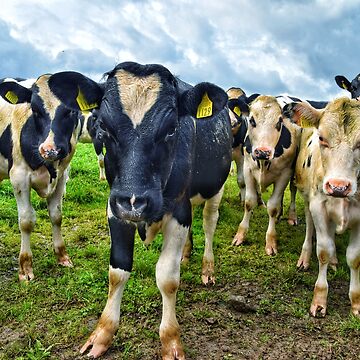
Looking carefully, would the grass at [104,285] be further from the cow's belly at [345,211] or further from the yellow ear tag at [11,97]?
the yellow ear tag at [11,97]

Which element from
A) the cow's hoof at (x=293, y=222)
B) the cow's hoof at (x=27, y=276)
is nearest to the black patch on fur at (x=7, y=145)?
the cow's hoof at (x=27, y=276)

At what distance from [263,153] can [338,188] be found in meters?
2.53

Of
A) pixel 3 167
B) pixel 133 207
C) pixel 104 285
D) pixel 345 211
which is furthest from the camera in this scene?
pixel 3 167

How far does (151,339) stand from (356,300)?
7.43ft

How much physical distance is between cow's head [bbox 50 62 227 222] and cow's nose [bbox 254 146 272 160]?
Result: 294 cm

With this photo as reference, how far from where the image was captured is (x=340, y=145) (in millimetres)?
4840

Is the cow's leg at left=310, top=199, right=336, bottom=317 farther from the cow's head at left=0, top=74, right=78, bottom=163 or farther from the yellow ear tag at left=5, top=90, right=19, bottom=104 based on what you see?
the yellow ear tag at left=5, top=90, right=19, bottom=104

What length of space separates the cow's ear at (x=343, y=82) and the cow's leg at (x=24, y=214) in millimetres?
7609

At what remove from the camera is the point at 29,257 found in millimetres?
6148

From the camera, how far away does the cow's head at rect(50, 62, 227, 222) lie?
3.57m

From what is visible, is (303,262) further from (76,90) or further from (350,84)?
(350,84)

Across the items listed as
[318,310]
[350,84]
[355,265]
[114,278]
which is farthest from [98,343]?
[350,84]

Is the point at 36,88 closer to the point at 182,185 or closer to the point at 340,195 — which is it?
the point at 182,185

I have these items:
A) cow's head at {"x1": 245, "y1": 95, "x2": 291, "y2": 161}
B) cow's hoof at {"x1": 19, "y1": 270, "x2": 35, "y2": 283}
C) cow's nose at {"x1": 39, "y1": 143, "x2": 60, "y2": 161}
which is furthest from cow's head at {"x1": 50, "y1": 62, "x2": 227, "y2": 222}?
cow's head at {"x1": 245, "y1": 95, "x2": 291, "y2": 161}
